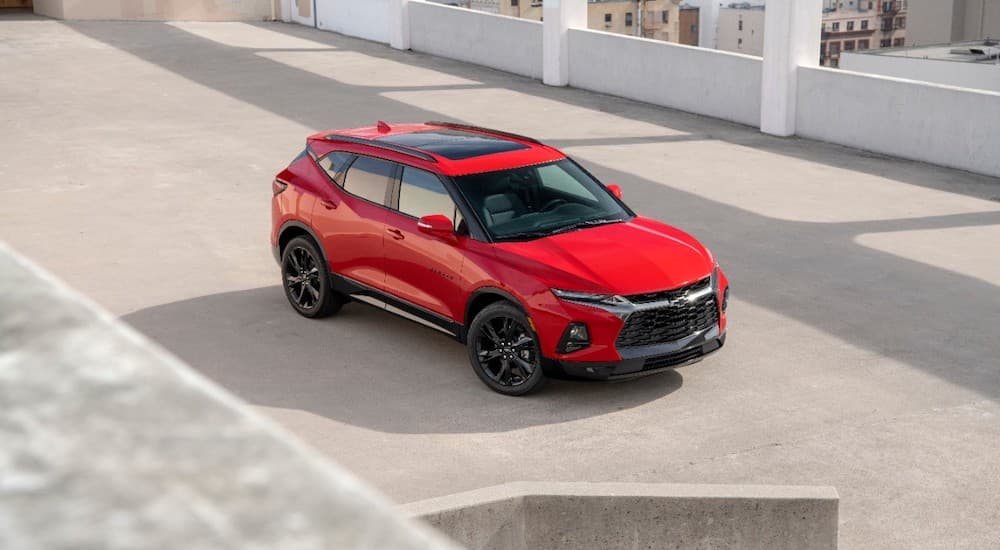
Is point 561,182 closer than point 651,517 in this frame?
No

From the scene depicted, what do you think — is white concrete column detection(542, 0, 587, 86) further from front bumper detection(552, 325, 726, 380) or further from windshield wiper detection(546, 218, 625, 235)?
front bumper detection(552, 325, 726, 380)

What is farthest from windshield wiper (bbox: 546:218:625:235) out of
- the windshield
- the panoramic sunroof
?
the panoramic sunroof

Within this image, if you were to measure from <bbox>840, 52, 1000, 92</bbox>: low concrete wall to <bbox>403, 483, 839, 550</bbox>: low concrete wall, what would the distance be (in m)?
31.5

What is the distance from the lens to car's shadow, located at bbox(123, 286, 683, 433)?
880 cm

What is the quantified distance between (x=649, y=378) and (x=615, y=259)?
1.14 meters

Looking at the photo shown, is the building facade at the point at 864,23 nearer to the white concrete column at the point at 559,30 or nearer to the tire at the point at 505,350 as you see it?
the white concrete column at the point at 559,30

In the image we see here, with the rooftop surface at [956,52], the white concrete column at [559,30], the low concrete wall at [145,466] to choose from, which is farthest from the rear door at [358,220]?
the rooftop surface at [956,52]

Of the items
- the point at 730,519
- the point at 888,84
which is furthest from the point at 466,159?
the point at 888,84

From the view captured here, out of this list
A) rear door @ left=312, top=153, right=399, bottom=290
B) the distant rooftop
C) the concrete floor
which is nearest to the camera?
the concrete floor

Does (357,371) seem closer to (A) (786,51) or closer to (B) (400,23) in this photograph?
(A) (786,51)

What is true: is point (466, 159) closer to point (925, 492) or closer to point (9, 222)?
point (925, 492)

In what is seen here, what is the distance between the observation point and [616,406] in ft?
29.5

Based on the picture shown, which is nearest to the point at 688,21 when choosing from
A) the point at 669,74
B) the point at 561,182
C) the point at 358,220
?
the point at 669,74

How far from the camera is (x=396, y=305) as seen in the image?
995 centimetres
